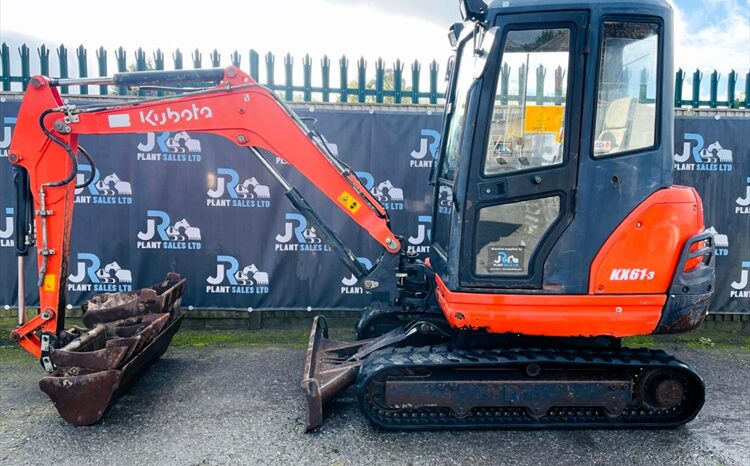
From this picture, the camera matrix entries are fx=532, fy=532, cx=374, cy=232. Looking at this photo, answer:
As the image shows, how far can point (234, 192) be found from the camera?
5.70 meters

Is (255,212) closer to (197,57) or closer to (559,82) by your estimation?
(197,57)

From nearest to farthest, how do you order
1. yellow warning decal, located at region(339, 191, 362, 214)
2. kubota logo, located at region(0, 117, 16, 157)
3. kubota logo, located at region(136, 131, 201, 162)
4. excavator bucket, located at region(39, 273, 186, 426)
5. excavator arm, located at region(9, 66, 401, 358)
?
excavator bucket, located at region(39, 273, 186, 426) < excavator arm, located at region(9, 66, 401, 358) < yellow warning decal, located at region(339, 191, 362, 214) < kubota logo, located at region(0, 117, 16, 157) < kubota logo, located at region(136, 131, 201, 162)

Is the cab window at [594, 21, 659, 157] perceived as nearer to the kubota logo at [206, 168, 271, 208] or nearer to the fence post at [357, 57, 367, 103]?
the fence post at [357, 57, 367, 103]

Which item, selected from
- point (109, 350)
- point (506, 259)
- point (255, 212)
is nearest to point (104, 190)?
point (255, 212)

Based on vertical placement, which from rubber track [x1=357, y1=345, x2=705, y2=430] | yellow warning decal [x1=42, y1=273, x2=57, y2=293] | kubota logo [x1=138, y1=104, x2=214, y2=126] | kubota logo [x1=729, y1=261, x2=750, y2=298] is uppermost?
kubota logo [x1=138, y1=104, x2=214, y2=126]

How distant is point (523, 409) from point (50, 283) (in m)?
3.52

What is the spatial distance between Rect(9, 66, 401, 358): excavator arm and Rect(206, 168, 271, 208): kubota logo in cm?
161

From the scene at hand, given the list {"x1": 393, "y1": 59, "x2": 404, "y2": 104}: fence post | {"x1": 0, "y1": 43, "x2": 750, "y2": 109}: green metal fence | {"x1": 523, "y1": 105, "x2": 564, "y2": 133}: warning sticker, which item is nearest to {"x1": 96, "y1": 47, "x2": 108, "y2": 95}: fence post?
{"x1": 0, "y1": 43, "x2": 750, "y2": 109}: green metal fence

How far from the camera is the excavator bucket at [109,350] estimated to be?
11.4 ft

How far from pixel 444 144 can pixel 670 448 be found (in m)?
2.65

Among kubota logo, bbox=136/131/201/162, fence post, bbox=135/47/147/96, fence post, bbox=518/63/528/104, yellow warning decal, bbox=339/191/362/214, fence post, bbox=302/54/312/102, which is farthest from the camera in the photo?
fence post, bbox=302/54/312/102

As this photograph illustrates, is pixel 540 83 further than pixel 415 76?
No

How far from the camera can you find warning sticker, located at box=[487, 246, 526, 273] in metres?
3.46

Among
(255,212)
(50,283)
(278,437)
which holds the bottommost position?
(278,437)
